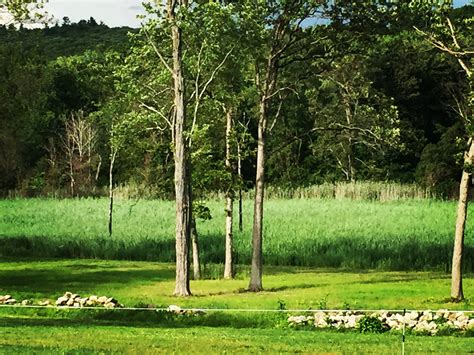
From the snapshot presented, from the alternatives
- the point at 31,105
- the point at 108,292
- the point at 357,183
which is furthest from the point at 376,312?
the point at 31,105

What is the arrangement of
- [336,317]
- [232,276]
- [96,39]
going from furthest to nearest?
[96,39] < [232,276] < [336,317]

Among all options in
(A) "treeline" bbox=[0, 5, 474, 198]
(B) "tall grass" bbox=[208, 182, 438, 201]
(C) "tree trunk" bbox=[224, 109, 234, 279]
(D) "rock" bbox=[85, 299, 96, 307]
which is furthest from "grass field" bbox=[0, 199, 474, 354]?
(A) "treeline" bbox=[0, 5, 474, 198]

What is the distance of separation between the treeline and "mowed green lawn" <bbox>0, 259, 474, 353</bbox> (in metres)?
4.47

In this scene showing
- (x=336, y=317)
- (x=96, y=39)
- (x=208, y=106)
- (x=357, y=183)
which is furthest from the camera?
(x=96, y=39)

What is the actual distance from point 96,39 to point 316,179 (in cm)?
7711

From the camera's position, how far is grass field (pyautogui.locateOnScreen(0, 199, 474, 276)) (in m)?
41.3

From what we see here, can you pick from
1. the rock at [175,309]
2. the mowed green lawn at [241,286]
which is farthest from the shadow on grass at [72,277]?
the rock at [175,309]

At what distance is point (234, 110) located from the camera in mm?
34375

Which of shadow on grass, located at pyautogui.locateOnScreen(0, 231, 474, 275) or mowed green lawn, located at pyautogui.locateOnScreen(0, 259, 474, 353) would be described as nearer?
mowed green lawn, located at pyautogui.locateOnScreen(0, 259, 474, 353)

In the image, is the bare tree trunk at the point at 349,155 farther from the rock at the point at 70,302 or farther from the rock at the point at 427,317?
the rock at the point at 427,317

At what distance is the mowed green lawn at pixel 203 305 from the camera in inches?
629

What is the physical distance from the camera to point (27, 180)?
249ft

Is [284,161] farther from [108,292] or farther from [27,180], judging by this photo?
[108,292]

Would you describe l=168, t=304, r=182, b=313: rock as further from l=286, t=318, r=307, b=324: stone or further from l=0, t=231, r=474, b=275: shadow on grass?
l=0, t=231, r=474, b=275: shadow on grass
